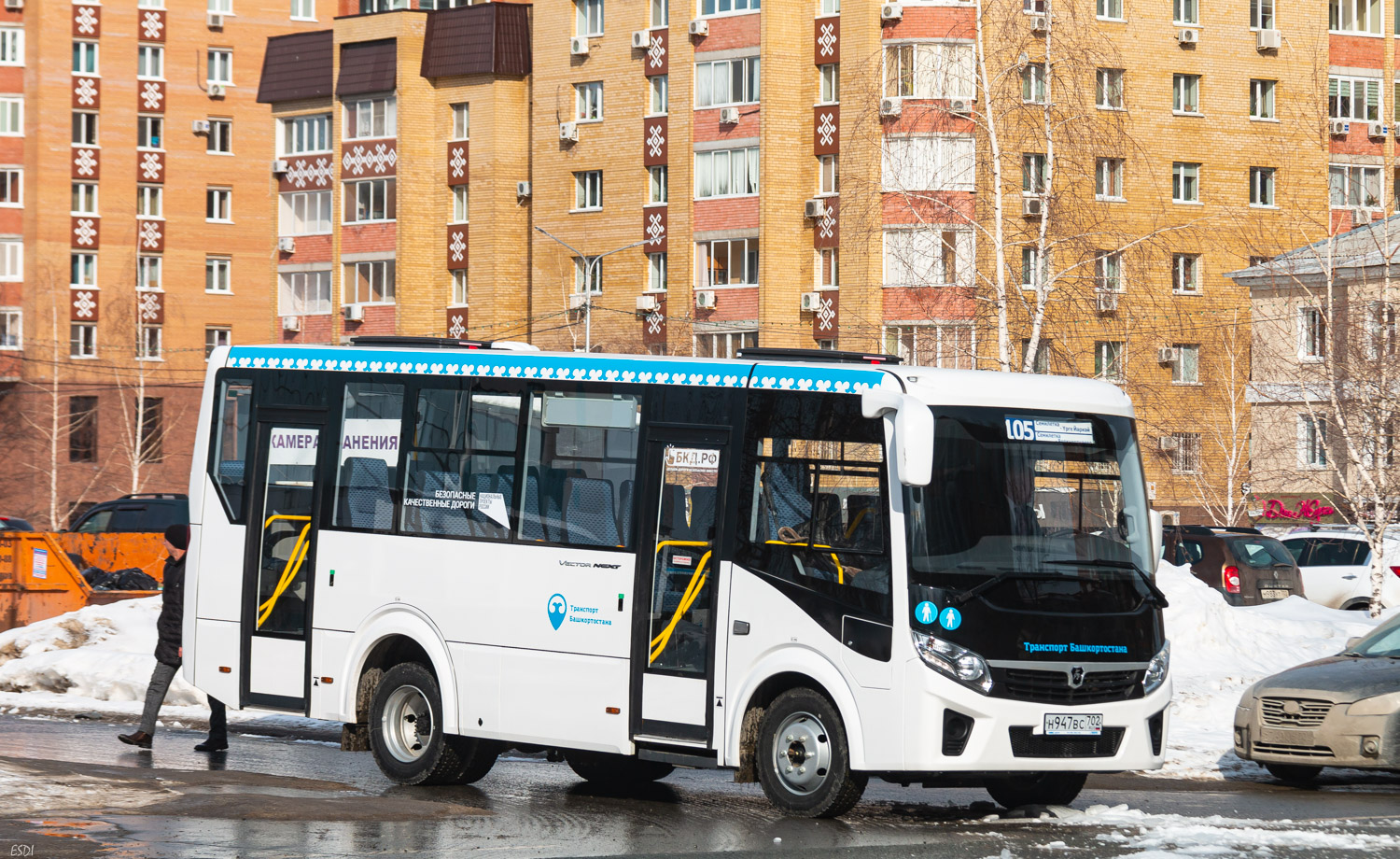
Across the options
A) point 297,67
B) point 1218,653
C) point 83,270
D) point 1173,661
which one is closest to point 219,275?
point 83,270

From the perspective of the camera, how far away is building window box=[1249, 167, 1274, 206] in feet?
196

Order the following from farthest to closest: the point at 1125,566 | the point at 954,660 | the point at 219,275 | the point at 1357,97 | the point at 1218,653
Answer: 1. the point at 219,275
2. the point at 1357,97
3. the point at 1218,653
4. the point at 1125,566
5. the point at 954,660

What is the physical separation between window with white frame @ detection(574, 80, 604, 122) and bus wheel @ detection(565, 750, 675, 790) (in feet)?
160

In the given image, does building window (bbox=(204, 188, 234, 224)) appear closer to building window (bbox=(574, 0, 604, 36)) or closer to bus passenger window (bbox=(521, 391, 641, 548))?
building window (bbox=(574, 0, 604, 36))

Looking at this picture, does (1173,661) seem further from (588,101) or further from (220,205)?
(220,205)

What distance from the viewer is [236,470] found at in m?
14.3

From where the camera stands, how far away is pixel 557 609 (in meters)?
12.5

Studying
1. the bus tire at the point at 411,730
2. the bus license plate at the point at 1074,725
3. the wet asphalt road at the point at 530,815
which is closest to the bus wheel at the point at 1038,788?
the wet asphalt road at the point at 530,815

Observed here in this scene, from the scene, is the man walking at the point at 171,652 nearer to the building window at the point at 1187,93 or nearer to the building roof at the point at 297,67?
the building window at the point at 1187,93

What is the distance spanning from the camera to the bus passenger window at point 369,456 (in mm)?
13492

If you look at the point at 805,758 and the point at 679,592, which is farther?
the point at 679,592

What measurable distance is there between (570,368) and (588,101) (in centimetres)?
4979

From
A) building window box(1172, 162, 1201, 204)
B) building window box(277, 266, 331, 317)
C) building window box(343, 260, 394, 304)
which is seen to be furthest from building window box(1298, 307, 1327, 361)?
building window box(277, 266, 331, 317)

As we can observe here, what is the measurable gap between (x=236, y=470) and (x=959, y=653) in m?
6.08
